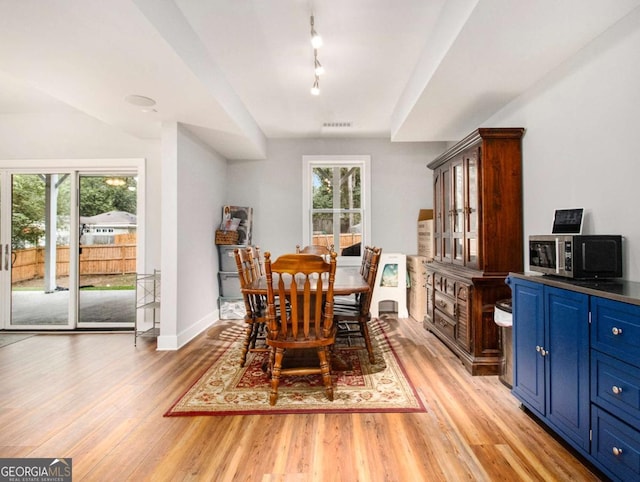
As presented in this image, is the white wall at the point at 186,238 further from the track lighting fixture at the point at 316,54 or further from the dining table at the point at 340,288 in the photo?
the track lighting fixture at the point at 316,54

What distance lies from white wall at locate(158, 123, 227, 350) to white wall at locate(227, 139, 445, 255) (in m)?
0.75

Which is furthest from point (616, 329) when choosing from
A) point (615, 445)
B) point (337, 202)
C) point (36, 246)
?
point (36, 246)

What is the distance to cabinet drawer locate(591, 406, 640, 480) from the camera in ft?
4.43

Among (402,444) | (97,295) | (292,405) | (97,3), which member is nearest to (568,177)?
(402,444)

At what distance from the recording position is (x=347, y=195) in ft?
17.1

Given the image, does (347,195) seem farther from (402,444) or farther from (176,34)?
(402,444)

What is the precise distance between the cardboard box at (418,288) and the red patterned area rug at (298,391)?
5.01 feet

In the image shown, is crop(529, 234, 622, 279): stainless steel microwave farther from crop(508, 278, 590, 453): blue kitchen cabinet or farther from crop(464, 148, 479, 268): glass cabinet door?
crop(464, 148, 479, 268): glass cabinet door

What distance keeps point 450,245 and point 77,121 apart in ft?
15.8

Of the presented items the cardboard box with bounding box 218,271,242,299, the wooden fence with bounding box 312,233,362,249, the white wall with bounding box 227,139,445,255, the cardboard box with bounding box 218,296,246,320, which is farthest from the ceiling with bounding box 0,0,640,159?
the cardboard box with bounding box 218,296,246,320

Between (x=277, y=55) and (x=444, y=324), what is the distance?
3.10 m

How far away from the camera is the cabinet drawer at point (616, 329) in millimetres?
1350

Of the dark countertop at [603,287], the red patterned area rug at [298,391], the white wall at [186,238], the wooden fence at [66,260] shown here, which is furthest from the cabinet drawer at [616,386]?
the wooden fence at [66,260]

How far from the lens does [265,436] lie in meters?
1.90
